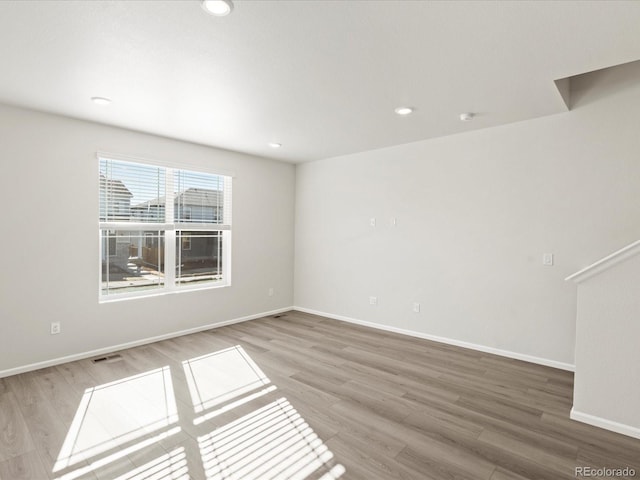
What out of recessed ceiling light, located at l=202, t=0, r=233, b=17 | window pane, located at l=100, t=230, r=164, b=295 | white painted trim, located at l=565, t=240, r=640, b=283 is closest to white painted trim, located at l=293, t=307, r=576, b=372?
white painted trim, located at l=565, t=240, r=640, b=283

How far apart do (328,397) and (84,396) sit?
2009 mm

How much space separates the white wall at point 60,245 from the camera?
3174mm

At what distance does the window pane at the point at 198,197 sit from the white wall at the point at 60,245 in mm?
223

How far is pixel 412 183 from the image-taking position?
177 inches

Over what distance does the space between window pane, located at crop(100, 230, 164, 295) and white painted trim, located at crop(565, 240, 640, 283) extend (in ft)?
14.2

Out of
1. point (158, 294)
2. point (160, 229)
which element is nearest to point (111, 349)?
point (158, 294)

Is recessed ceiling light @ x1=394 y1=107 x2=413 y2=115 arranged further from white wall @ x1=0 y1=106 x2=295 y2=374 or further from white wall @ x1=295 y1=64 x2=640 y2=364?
white wall @ x1=0 y1=106 x2=295 y2=374

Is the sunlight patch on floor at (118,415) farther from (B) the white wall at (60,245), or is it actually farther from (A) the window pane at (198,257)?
(A) the window pane at (198,257)

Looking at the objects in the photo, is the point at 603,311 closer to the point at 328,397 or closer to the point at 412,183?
the point at 328,397

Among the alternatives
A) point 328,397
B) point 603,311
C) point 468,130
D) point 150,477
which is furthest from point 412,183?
point 150,477

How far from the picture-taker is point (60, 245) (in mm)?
3451

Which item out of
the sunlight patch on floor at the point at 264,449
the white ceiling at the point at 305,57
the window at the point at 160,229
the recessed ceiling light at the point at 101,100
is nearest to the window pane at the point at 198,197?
the window at the point at 160,229

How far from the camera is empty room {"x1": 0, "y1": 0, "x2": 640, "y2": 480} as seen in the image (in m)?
2.00

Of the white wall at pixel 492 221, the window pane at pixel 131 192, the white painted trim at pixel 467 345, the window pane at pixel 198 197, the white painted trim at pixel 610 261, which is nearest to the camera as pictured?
the white painted trim at pixel 610 261
